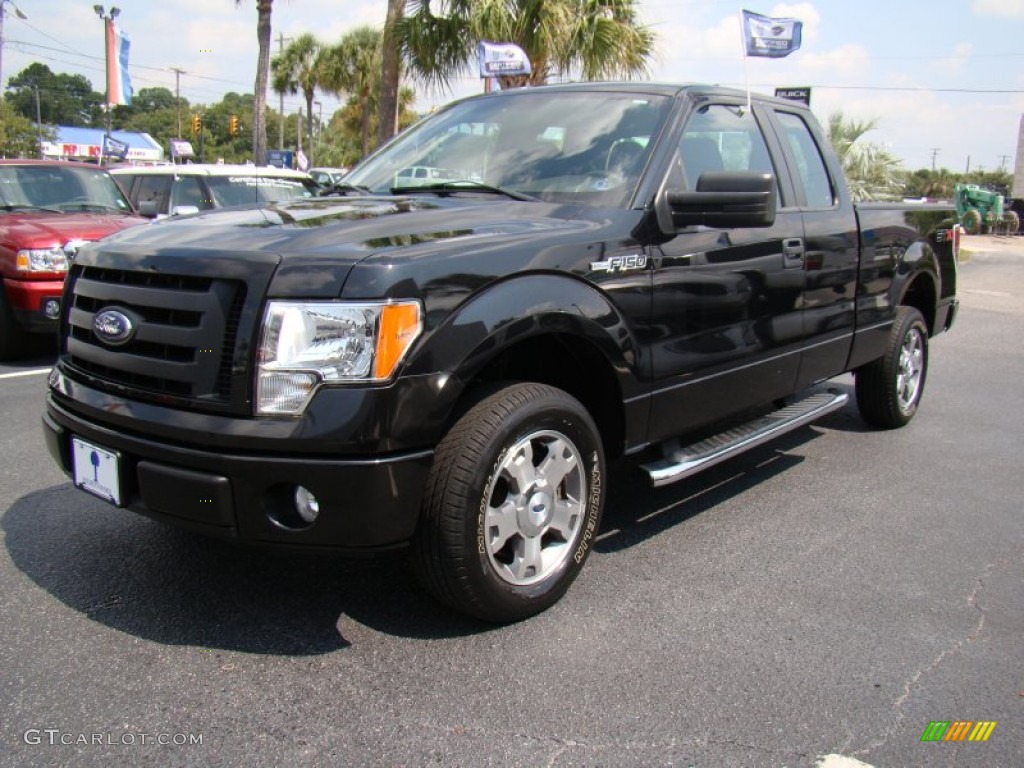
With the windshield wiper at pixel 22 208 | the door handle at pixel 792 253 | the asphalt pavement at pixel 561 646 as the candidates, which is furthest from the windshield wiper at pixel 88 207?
the door handle at pixel 792 253

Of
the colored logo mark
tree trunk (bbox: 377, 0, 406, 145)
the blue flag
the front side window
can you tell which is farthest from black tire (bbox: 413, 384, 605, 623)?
tree trunk (bbox: 377, 0, 406, 145)

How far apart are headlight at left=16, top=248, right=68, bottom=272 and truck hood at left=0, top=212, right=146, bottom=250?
42 millimetres

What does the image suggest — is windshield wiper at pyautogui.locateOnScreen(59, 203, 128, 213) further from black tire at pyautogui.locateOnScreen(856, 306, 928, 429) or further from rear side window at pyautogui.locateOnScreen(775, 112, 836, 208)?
black tire at pyautogui.locateOnScreen(856, 306, 928, 429)

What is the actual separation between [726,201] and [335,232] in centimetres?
141

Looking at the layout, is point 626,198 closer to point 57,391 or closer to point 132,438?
point 132,438

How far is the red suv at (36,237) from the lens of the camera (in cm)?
726

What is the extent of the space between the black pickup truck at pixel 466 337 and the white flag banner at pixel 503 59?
8425 millimetres

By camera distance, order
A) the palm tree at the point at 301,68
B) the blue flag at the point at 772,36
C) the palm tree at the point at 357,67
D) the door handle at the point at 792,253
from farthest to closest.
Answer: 1. the palm tree at the point at 301,68
2. the palm tree at the point at 357,67
3. the blue flag at the point at 772,36
4. the door handle at the point at 792,253

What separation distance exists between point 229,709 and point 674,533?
2.07 metres

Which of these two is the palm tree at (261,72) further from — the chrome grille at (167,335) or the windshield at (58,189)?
the chrome grille at (167,335)

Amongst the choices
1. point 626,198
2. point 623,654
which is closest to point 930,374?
point 626,198

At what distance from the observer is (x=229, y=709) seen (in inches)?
97.2

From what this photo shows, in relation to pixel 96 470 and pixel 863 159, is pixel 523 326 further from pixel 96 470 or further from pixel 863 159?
pixel 863 159

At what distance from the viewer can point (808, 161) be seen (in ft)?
15.5
